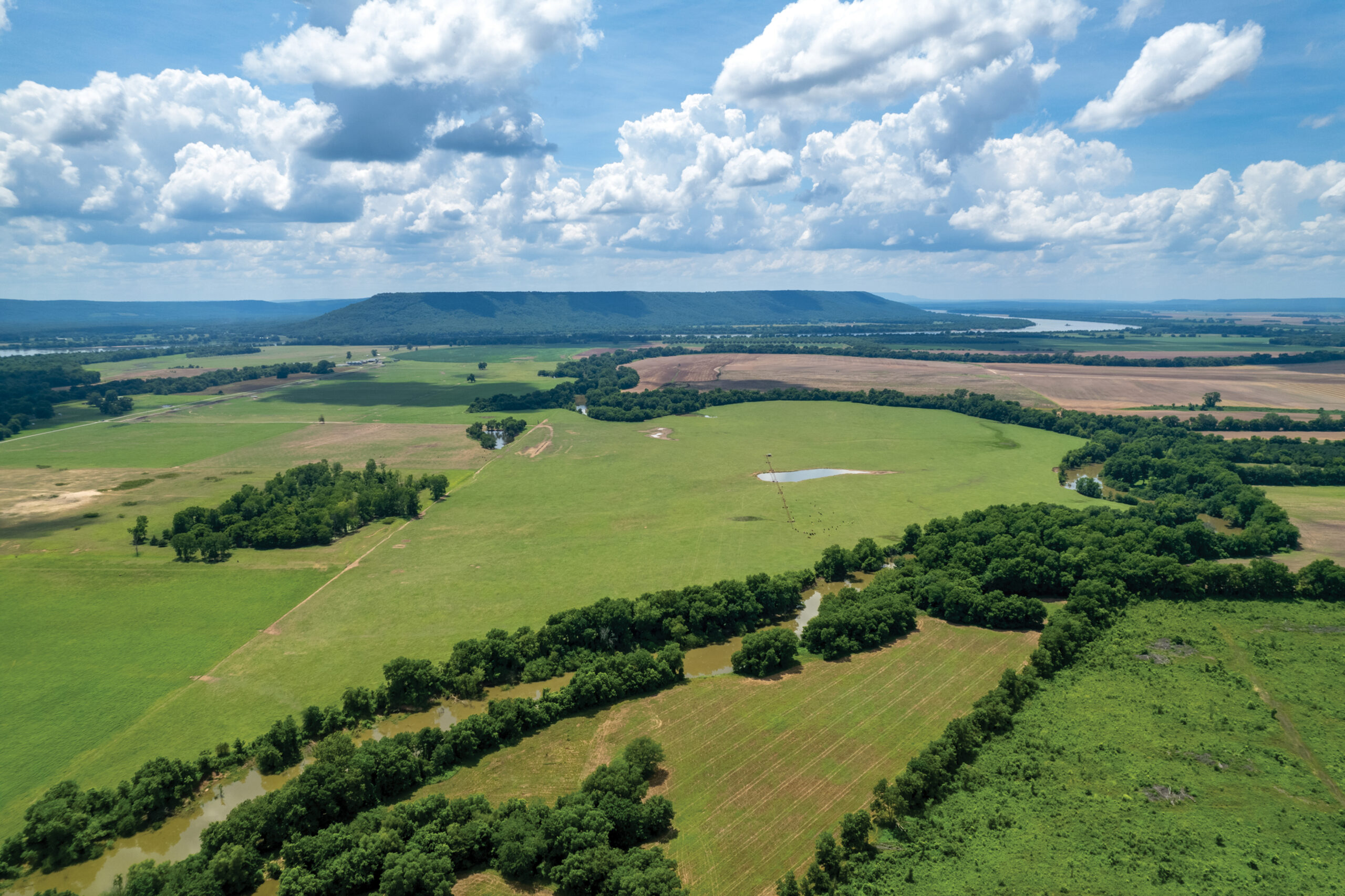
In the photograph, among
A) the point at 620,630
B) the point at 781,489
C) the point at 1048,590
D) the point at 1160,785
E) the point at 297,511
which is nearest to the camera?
the point at 1160,785

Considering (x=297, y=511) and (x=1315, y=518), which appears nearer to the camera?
(x=1315, y=518)

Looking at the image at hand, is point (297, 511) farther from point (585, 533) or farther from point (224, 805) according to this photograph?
point (224, 805)

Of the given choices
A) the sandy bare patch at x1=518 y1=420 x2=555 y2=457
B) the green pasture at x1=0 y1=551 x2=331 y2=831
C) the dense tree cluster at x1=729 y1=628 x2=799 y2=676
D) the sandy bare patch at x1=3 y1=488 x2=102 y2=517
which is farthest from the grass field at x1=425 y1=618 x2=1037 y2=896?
the sandy bare patch at x1=3 y1=488 x2=102 y2=517

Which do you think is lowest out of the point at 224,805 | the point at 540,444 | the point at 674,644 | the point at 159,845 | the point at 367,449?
the point at 159,845

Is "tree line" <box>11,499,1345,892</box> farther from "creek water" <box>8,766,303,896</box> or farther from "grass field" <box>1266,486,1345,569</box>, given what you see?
"grass field" <box>1266,486,1345,569</box>

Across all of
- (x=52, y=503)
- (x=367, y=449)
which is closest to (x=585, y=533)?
(x=367, y=449)

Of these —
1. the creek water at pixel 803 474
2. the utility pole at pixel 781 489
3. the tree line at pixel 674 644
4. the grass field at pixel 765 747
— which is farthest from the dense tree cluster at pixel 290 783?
the creek water at pixel 803 474

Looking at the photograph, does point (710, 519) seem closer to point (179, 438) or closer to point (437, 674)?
point (437, 674)
